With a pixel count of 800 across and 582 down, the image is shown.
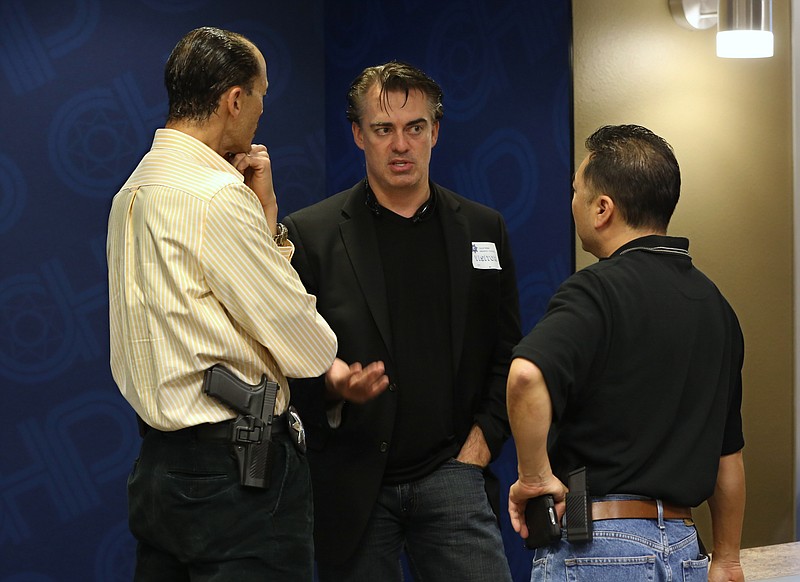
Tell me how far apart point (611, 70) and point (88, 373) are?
209 centimetres

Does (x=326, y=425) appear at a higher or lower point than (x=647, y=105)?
lower

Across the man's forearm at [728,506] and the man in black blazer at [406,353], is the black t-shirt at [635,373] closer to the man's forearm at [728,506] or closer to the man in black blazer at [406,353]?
the man's forearm at [728,506]

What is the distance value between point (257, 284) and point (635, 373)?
28.7 inches

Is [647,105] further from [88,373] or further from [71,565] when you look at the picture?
[71,565]

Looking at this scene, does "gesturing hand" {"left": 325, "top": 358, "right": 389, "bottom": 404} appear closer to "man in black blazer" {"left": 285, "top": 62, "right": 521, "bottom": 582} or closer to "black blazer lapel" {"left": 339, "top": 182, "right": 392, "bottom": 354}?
"man in black blazer" {"left": 285, "top": 62, "right": 521, "bottom": 582}

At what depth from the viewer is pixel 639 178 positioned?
6.27ft

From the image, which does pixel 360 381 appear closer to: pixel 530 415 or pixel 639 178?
pixel 530 415

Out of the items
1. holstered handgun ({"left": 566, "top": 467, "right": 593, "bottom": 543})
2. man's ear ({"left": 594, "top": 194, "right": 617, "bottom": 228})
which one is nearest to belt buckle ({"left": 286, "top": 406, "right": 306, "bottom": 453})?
holstered handgun ({"left": 566, "top": 467, "right": 593, "bottom": 543})

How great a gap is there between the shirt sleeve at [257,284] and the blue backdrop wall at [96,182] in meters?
1.63

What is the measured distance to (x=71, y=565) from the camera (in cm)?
347

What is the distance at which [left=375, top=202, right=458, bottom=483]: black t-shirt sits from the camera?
2.55 meters

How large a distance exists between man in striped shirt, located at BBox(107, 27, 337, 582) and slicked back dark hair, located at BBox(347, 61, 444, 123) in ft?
2.34

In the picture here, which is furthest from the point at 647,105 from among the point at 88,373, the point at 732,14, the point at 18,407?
the point at 18,407

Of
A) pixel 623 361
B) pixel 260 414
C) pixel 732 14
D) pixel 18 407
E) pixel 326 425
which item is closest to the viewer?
pixel 623 361
